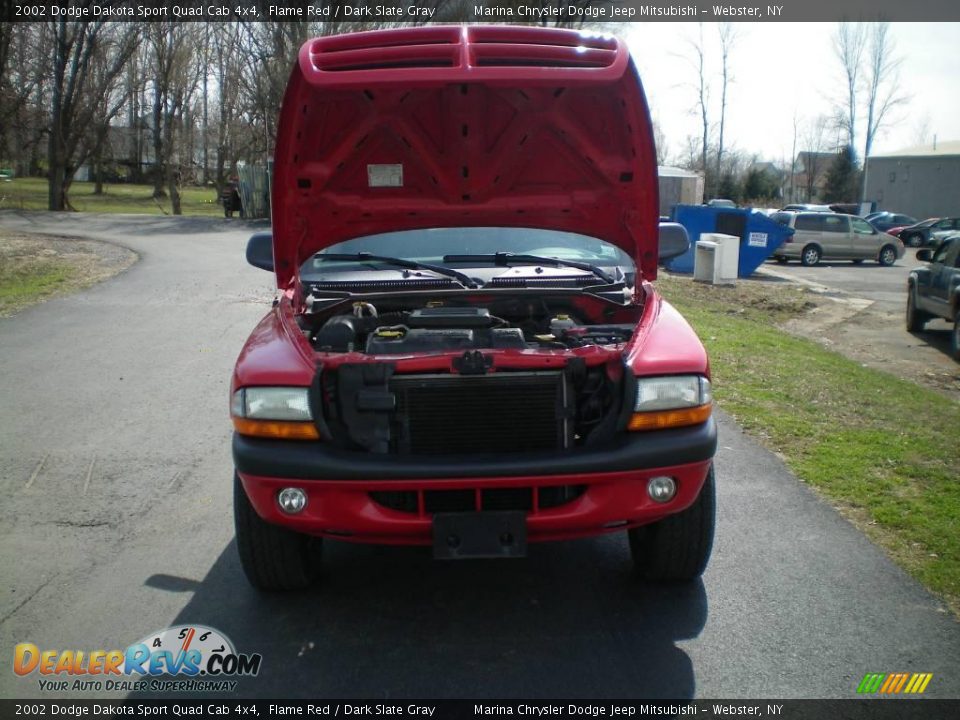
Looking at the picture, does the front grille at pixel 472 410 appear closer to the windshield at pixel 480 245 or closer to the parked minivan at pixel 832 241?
the windshield at pixel 480 245

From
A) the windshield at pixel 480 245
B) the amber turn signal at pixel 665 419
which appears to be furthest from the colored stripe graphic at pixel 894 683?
the windshield at pixel 480 245

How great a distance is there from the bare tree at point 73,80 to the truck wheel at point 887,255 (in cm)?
3175

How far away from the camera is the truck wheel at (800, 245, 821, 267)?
25547 mm

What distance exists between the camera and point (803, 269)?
24500 millimetres

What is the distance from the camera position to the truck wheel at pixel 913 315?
511 inches

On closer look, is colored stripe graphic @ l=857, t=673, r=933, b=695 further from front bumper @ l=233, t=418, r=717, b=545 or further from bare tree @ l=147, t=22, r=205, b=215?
bare tree @ l=147, t=22, r=205, b=215

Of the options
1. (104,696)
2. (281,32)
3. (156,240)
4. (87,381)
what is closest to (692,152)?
(281,32)

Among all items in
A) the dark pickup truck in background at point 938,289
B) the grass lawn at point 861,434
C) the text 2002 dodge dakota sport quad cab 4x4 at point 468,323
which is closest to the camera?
the text 2002 dodge dakota sport quad cab 4x4 at point 468,323

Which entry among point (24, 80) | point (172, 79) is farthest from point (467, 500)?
point (172, 79)

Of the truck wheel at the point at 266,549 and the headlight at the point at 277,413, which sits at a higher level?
the headlight at the point at 277,413

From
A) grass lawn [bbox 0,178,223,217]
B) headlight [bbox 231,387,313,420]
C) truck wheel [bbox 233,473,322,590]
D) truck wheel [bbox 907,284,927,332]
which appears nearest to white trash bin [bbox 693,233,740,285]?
truck wheel [bbox 907,284,927,332]

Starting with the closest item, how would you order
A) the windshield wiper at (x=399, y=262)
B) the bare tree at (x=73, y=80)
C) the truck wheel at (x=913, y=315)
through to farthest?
the windshield wiper at (x=399, y=262)
the truck wheel at (x=913, y=315)
the bare tree at (x=73, y=80)

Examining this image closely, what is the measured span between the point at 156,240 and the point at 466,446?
2157cm

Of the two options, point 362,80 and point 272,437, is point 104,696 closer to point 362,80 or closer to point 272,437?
point 272,437
